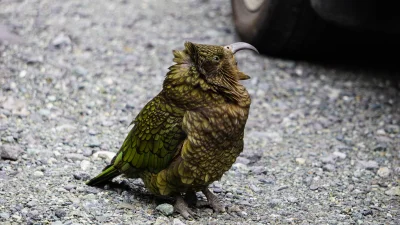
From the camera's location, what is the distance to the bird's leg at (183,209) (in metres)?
4.32

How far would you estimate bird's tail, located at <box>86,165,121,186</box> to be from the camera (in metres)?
4.51

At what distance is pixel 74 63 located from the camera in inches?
269

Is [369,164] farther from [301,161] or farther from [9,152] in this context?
[9,152]

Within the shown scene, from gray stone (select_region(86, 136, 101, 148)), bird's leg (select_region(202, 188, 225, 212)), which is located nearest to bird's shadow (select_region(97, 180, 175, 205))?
bird's leg (select_region(202, 188, 225, 212))

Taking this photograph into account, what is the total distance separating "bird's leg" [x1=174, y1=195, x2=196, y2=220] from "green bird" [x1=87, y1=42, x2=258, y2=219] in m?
0.01

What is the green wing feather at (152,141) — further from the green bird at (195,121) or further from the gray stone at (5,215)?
the gray stone at (5,215)

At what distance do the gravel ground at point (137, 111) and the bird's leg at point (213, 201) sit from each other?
5cm

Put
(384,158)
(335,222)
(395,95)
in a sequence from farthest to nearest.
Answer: (395,95) → (384,158) → (335,222)

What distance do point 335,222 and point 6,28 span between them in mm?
4479

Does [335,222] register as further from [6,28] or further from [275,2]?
[6,28]

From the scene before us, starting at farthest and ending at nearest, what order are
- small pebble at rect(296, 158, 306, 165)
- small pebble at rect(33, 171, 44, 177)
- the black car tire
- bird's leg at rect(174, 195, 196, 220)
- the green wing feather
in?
the black car tire, small pebble at rect(296, 158, 306, 165), small pebble at rect(33, 171, 44, 177), bird's leg at rect(174, 195, 196, 220), the green wing feather

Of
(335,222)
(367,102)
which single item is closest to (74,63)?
(367,102)

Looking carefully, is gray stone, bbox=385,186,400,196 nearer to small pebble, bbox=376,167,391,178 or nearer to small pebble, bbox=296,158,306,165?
small pebble, bbox=376,167,391,178

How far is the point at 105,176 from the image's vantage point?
4.56 metres
